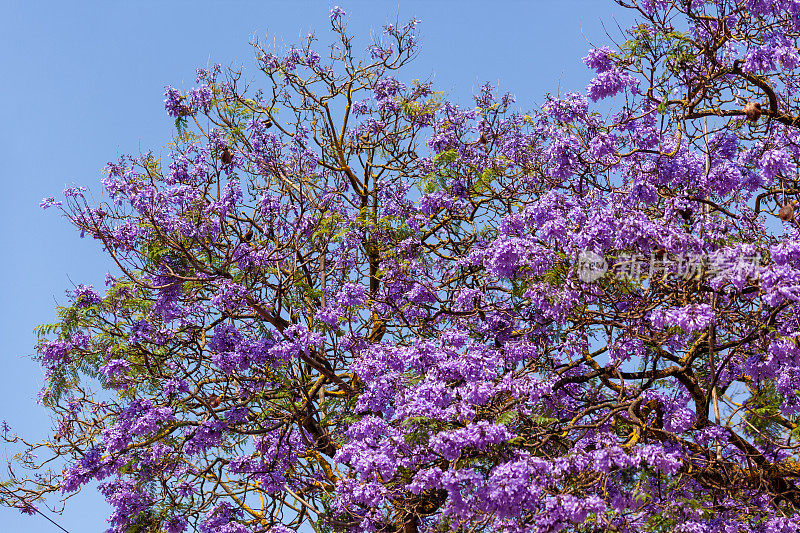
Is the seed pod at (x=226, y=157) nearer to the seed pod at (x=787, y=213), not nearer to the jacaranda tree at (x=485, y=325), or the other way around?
the jacaranda tree at (x=485, y=325)

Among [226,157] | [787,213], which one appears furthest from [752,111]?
[226,157]

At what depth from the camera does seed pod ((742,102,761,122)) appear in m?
7.88

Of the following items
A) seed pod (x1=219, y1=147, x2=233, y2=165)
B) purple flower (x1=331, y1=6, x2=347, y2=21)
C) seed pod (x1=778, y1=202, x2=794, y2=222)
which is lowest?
seed pod (x1=778, y1=202, x2=794, y2=222)

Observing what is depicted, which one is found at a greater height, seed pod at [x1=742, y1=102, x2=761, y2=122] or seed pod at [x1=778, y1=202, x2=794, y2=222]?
seed pod at [x1=742, y1=102, x2=761, y2=122]

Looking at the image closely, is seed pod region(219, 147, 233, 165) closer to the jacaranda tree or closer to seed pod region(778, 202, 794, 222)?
the jacaranda tree

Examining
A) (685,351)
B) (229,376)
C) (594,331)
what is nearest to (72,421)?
(229,376)

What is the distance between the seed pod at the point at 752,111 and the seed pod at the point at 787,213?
36.0 inches

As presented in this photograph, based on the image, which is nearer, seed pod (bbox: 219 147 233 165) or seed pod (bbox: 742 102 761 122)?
seed pod (bbox: 742 102 761 122)

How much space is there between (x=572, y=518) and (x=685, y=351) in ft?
9.99

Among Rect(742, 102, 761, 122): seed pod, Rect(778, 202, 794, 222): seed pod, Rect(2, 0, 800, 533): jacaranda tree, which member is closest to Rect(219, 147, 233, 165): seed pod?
Rect(2, 0, 800, 533): jacaranda tree

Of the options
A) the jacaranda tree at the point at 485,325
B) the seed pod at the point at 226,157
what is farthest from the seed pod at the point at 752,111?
the seed pod at the point at 226,157

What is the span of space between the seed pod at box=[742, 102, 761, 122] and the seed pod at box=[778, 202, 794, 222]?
3.00 ft

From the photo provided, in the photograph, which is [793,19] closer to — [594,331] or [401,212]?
[594,331]

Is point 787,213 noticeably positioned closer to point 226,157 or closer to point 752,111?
point 752,111
